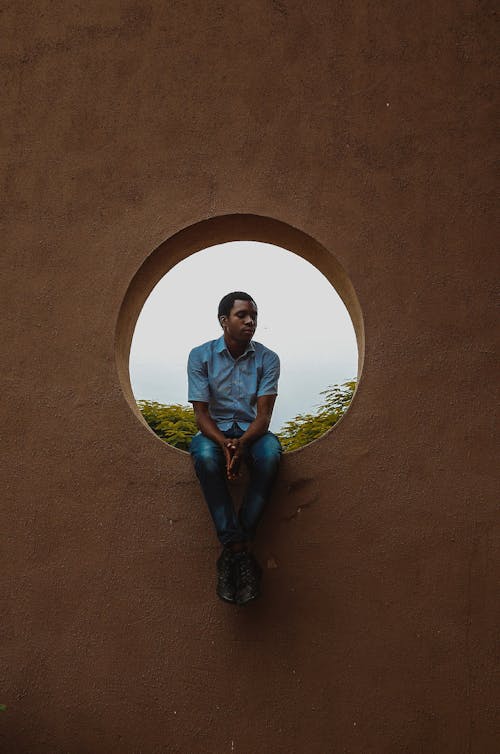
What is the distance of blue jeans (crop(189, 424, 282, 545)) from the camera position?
9.95 feet

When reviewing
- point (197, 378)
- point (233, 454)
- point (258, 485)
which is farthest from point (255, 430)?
point (197, 378)

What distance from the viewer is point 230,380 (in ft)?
11.3

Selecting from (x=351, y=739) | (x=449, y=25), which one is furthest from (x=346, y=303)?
(x=351, y=739)

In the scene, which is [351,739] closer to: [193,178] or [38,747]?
[38,747]

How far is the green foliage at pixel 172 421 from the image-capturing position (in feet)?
15.2

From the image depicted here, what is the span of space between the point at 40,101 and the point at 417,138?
2021 mm

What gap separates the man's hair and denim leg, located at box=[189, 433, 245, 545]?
0.74m

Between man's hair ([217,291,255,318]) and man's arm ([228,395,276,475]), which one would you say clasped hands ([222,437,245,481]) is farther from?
man's hair ([217,291,255,318])

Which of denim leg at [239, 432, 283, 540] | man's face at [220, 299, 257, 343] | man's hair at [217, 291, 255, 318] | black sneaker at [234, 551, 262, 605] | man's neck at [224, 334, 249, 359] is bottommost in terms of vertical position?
black sneaker at [234, 551, 262, 605]

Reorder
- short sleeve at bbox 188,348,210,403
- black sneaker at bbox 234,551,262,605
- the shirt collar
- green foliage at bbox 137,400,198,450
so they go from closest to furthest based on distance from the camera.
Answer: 1. black sneaker at bbox 234,551,262,605
2. short sleeve at bbox 188,348,210,403
3. the shirt collar
4. green foliage at bbox 137,400,198,450

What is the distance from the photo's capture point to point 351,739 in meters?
3.09

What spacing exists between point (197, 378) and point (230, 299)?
44 centimetres

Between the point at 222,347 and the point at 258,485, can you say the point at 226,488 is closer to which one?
the point at 258,485

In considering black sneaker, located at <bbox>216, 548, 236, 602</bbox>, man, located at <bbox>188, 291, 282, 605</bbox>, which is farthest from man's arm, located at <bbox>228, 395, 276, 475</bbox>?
black sneaker, located at <bbox>216, 548, 236, 602</bbox>
